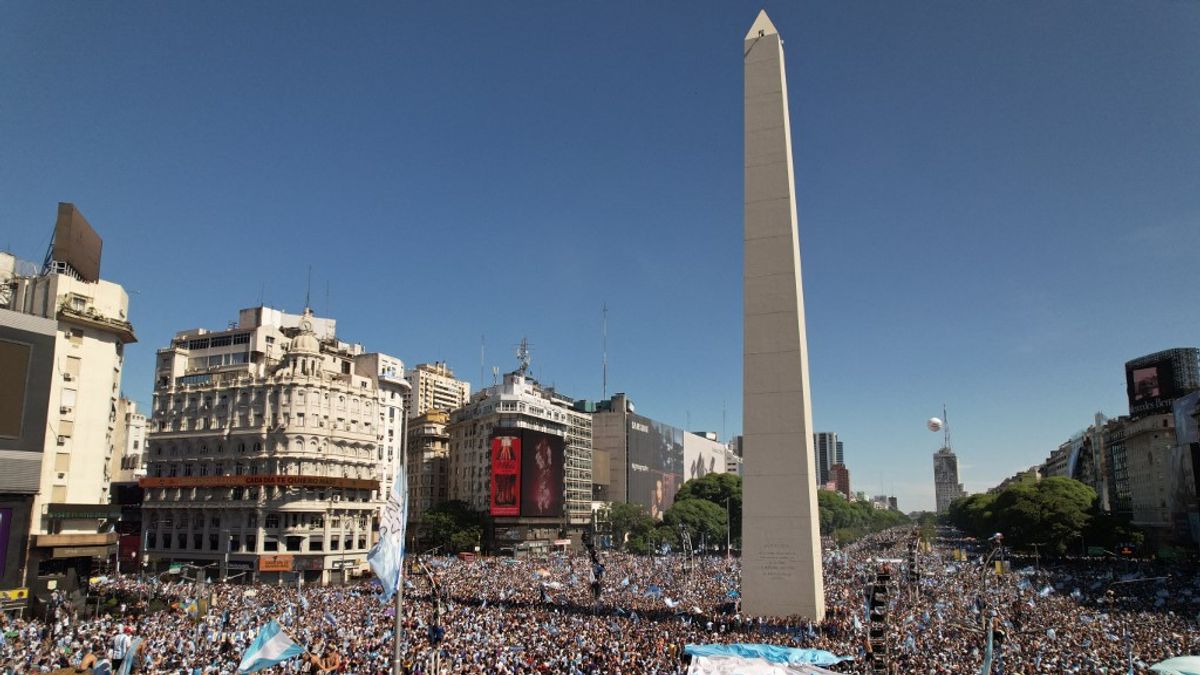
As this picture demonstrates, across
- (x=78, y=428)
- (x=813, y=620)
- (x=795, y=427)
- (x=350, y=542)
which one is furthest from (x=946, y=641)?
(x=350, y=542)

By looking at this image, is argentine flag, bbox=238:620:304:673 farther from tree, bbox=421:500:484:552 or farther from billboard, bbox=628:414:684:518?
billboard, bbox=628:414:684:518

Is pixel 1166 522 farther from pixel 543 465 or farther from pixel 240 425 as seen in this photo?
pixel 240 425

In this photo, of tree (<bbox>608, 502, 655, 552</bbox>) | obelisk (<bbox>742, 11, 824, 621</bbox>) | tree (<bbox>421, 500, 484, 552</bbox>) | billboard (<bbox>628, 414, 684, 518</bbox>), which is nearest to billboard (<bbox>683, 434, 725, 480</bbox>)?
billboard (<bbox>628, 414, 684, 518</bbox>)

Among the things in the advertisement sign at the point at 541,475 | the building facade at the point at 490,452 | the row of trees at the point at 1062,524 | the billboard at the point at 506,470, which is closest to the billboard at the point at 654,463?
the building facade at the point at 490,452

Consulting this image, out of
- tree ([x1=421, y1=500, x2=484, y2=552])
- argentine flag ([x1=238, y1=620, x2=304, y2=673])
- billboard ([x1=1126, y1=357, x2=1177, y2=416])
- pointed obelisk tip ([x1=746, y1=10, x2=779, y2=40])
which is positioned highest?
pointed obelisk tip ([x1=746, y1=10, x2=779, y2=40])

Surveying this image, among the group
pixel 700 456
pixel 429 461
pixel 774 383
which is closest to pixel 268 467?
pixel 429 461

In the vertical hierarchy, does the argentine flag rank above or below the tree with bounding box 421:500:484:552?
below

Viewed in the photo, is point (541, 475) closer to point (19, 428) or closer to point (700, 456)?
point (19, 428)

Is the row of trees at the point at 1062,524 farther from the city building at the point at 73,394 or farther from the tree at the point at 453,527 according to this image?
the city building at the point at 73,394
